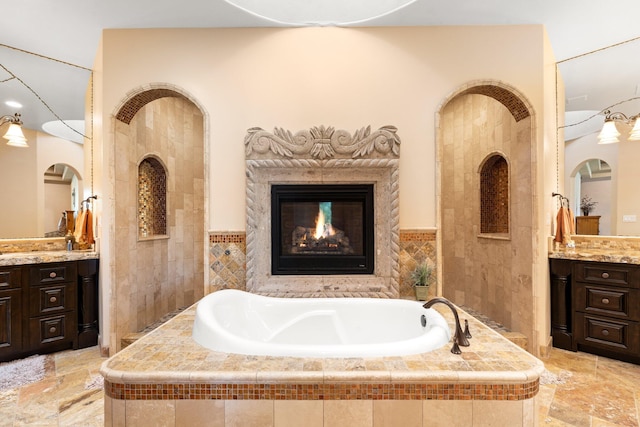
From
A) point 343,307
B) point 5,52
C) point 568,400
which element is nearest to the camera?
point 568,400

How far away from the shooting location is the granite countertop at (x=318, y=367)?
4.58 ft

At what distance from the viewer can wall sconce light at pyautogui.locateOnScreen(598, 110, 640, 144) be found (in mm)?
2992

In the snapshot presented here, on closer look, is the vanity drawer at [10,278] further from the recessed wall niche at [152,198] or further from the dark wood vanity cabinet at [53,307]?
the recessed wall niche at [152,198]

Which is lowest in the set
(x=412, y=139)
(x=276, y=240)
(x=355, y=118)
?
(x=276, y=240)

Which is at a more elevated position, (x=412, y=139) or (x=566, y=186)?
(x=412, y=139)

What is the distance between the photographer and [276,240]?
10.1 feet

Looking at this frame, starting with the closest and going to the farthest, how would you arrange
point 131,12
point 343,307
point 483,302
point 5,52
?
point 343,307, point 131,12, point 5,52, point 483,302

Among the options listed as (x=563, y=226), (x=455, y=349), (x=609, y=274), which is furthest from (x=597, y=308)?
(x=455, y=349)

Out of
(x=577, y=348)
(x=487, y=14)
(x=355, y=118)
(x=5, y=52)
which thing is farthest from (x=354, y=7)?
(x=577, y=348)

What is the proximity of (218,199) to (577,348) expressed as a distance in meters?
3.58

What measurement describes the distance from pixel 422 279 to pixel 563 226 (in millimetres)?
1346

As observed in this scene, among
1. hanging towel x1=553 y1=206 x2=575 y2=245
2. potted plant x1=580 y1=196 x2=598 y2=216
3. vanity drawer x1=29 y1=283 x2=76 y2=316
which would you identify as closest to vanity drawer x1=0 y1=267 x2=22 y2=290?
vanity drawer x1=29 y1=283 x2=76 y2=316

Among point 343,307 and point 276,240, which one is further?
point 276,240

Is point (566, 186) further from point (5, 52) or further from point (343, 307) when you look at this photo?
point (5, 52)
